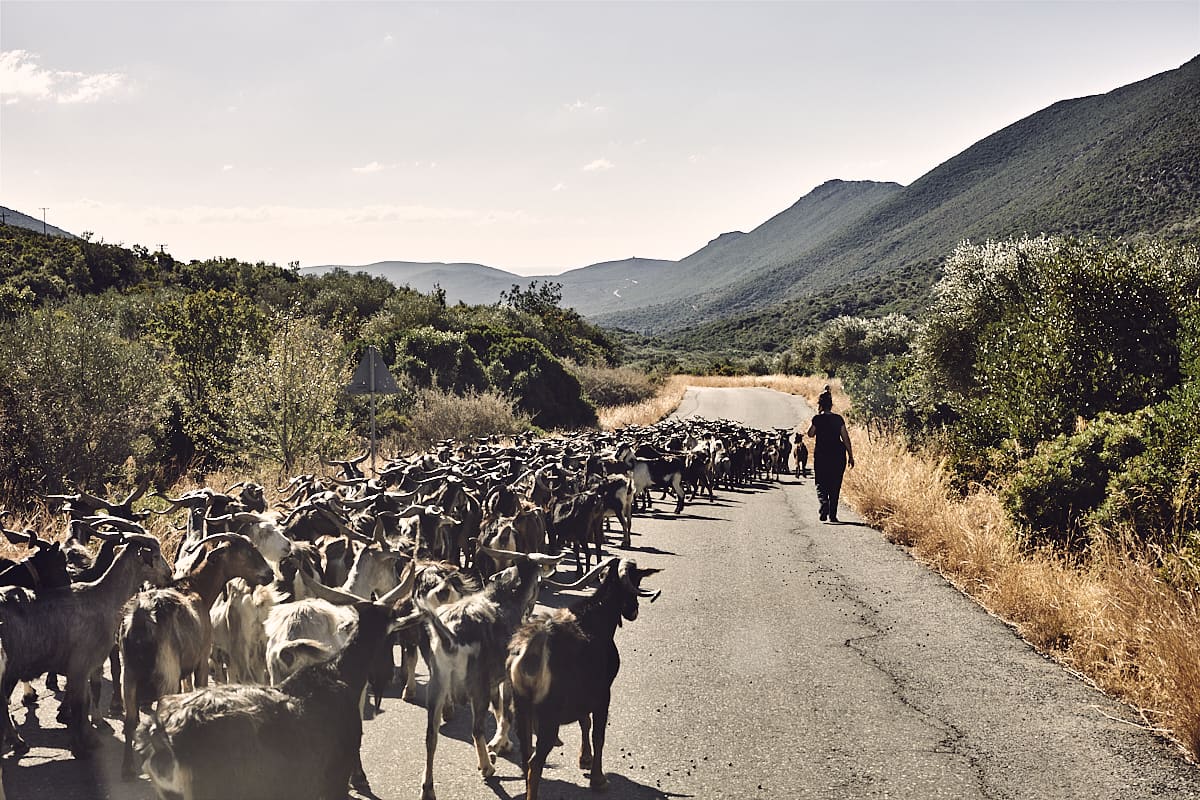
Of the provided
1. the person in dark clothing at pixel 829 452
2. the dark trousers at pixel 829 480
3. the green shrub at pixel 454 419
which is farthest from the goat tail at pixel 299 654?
the green shrub at pixel 454 419

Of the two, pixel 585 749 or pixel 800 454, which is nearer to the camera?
pixel 585 749

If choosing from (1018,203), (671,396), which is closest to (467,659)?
(671,396)

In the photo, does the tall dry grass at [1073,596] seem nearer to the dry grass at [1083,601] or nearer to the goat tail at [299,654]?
the dry grass at [1083,601]

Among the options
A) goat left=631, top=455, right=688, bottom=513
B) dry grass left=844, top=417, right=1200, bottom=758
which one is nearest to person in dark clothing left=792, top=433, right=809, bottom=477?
goat left=631, top=455, right=688, bottom=513

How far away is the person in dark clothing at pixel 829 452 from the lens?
51.3 feet

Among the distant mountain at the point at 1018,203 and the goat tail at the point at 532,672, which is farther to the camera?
the distant mountain at the point at 1018,203

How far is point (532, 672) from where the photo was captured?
212 inches

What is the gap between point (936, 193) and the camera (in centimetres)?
15575

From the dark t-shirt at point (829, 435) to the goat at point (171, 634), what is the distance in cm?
1113

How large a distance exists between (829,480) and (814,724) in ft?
32.7

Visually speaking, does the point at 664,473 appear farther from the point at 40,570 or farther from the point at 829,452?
the point at 40,570

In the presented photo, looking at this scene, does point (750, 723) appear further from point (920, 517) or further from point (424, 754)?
point (920, 517)

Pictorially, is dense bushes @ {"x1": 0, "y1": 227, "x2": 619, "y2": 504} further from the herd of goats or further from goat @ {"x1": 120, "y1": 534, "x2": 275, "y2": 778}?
goat @ {"x1": 120, "y1": 534, "x2": 275, "y2": 778}

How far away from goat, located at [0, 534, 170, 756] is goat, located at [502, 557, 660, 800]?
9.71ft
